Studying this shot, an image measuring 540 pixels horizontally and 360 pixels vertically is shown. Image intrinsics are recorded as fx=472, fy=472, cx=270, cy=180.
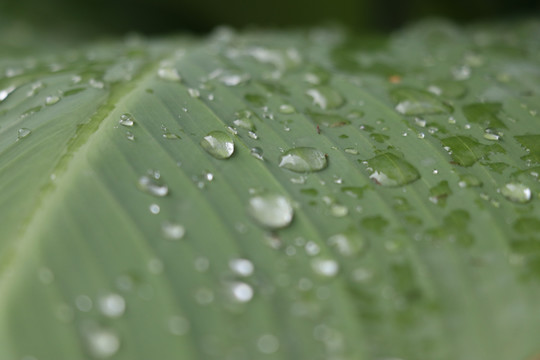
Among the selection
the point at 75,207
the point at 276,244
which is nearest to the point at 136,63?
the point at 75,207

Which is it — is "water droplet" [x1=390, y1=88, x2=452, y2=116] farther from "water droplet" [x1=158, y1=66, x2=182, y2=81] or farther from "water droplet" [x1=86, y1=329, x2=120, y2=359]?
"water droplet" [x1=86, y1=329, x2=120, y2=359]

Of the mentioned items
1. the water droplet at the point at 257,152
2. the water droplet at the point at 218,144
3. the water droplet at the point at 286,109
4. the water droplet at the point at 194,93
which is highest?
the water droplet at the point at 194,93

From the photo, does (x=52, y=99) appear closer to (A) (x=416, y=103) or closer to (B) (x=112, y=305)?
(B) (x=112, y=305)

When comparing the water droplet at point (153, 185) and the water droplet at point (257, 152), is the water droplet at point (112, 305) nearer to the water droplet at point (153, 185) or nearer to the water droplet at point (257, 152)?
the water droplet at point (153, 185)

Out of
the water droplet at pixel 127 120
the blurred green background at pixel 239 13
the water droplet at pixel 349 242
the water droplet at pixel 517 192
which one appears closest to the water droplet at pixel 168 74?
the water droplet at pixel 127 120

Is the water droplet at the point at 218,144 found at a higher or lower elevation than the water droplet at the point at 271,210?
higher

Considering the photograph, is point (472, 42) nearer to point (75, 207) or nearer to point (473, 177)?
point (473, 177)

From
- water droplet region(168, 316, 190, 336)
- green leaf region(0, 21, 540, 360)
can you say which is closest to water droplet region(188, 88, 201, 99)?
green leaf region(0, 21, 540, 360)
